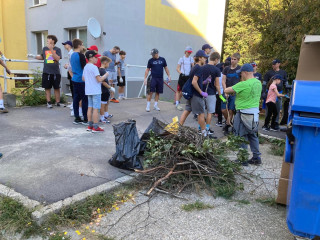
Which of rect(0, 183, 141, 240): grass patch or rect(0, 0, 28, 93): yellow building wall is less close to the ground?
rect(0, 0, 28, 93): yellow building wall

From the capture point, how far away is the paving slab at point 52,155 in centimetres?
335

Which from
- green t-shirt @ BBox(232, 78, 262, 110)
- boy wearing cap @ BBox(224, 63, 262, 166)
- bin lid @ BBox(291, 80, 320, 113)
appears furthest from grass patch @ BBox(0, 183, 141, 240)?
green t-shirt @ BBox(232, 78, 262, 110)

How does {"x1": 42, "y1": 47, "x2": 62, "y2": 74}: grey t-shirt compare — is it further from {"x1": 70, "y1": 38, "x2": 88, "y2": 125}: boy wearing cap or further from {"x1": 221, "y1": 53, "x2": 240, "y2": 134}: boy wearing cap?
{"x1": 221, "y1": 53, "x2": 240, "y2": 134}: boy wearing cap

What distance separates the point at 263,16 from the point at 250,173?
29.1ft

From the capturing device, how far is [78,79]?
5969 mm

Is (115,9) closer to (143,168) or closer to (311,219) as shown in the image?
(143,168)

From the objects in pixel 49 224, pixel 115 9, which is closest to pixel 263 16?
pixel 115 9

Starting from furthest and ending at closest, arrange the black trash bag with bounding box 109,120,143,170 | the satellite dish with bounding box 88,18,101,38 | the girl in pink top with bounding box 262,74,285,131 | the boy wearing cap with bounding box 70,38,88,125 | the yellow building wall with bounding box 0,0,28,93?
the yellow building wall with bounding box 0,0,28,93 < the satellite dish with bounding box 88,18,101,38 < the girl in pink top with bounding box 262,74,285,131 < the boy wearing cap with bounding box 70,38,88,125 < the black trash bag with bounding box 109,120,143,170

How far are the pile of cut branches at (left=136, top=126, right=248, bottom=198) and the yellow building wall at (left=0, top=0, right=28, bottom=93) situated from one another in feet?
40.2

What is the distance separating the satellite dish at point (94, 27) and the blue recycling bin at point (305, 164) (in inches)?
387

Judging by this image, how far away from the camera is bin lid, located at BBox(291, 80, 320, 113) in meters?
2.13

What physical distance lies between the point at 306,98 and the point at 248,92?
2.07 metres

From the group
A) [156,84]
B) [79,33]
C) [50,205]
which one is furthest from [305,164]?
[79,33]

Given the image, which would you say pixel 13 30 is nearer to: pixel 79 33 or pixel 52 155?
pixel 79 33
